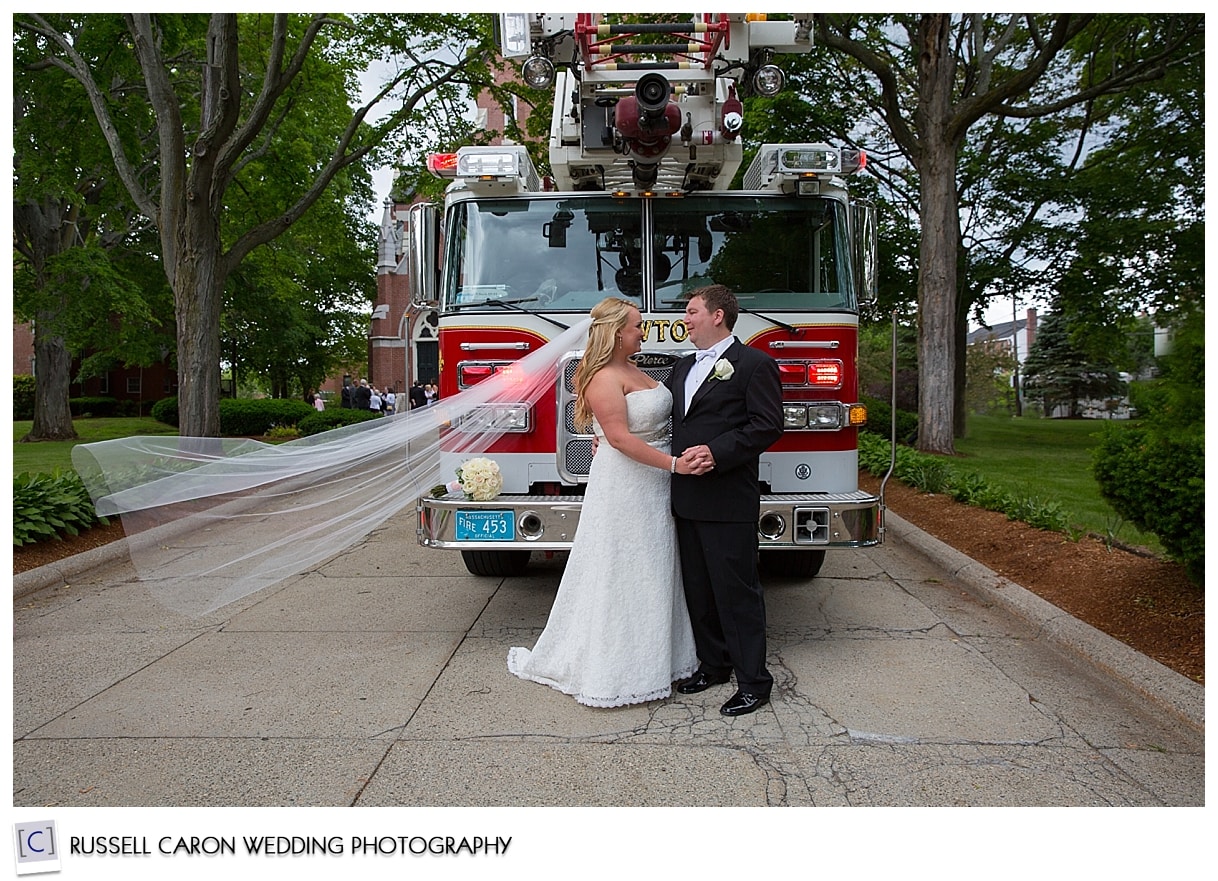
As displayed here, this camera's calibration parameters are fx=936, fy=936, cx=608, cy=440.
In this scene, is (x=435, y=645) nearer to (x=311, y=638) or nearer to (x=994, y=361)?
(x=311, y=638)

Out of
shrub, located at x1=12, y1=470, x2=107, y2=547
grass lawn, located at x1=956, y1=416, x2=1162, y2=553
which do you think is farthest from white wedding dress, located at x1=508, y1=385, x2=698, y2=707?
shrub, located at x1=12, y1=470, x2=107, y2=547

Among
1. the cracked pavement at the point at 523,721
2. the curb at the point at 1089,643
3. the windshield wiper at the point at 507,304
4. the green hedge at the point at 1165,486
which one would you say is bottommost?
the cracked pavement at the point at 523,721

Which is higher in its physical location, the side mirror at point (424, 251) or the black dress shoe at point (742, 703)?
the side mirror at point (424, 251)

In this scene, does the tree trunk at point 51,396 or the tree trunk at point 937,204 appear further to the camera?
the tree trunk at point 51,396

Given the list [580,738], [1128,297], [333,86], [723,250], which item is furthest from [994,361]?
[580,738]

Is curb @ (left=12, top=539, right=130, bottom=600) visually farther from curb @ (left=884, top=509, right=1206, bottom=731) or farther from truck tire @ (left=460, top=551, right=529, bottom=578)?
curb @ (left=884, top=509, right=1206, bottom=731)

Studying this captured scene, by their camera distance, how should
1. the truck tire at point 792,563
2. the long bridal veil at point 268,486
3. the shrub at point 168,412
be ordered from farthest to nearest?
1. the shrub at point 168,412
2. the truck tire at point 792,563
3. the long bridal veil at point 268,486

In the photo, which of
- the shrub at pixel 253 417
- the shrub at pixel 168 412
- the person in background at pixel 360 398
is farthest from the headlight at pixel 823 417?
the person in background at pixel 360 398

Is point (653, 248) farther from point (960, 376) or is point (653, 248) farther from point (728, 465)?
point (960, 376)

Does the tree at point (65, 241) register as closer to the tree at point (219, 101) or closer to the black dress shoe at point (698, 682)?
the tree at point (219, 101)

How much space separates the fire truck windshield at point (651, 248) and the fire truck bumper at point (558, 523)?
136 cm

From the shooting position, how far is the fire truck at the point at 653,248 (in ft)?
18.3

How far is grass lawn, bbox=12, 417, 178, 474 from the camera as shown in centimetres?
1458

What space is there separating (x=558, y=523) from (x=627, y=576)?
0.74 meters
